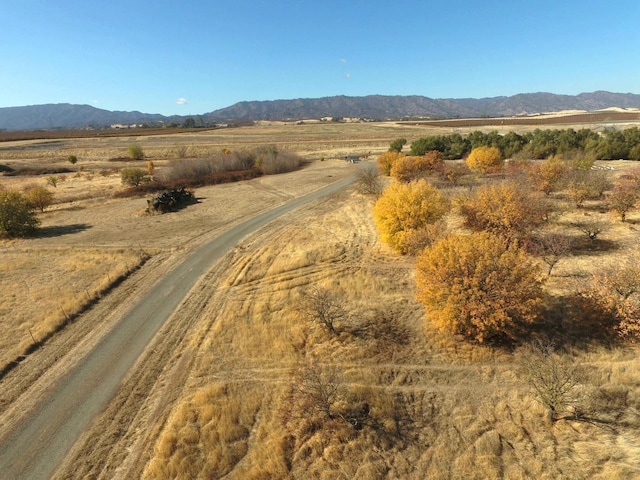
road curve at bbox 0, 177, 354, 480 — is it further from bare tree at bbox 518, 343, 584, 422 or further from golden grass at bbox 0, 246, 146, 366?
bare tree at bbox 518, 343, 584, 422

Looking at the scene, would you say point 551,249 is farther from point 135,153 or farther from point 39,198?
point 135,153

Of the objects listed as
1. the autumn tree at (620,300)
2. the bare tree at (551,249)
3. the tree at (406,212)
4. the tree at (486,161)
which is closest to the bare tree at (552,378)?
the autumn tree at (620,300)

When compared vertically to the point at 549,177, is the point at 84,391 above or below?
below

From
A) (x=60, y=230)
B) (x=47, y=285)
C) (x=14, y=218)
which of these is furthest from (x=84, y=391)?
(x=14, y=218)

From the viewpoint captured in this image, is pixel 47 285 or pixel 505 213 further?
pixel 47 285

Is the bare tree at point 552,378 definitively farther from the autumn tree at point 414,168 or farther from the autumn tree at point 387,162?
the autumn tree at point 387,162

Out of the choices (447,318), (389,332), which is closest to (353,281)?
(389,332)
